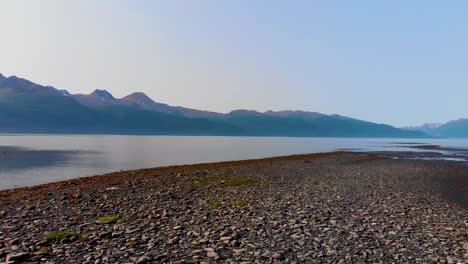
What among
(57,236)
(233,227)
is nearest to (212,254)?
(233,227)

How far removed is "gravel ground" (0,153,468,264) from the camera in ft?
36.3

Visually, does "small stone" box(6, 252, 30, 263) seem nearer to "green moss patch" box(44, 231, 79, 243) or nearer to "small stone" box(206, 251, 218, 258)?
"green moss patch" box(44, 231, 79, 243)

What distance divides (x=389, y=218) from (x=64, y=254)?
13603 mm

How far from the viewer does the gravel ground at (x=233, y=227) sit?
1107 centimetres

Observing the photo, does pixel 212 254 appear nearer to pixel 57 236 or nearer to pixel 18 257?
pixel 18 257

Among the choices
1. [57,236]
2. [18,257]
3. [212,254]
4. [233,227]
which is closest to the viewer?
[18,257]

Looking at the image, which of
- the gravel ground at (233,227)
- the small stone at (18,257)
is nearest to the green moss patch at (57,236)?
the gravel ground at (233,227)

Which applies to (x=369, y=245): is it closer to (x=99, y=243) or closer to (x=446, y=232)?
(x=446, y=232)

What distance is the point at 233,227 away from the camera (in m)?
14.3

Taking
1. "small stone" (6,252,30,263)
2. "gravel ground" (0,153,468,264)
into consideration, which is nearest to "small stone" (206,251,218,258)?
"gravel ground" (0,153,468,264)

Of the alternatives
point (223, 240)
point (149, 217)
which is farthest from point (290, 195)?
point (223, 240)

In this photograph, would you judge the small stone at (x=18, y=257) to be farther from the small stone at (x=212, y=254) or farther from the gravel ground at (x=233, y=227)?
the small stone at (x=212, y=254)

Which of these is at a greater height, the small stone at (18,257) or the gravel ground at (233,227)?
the small stone at (18,257)

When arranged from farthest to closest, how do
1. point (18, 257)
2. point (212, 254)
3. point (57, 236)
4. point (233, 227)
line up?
1. point (233, 227)
2. point (57, 236)
3. point (212, 254)
4. point (18, 257)
